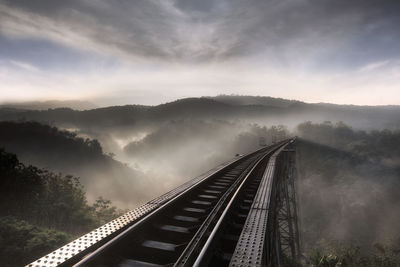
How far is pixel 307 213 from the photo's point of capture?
191 ft

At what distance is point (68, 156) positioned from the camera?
59719 millimetres

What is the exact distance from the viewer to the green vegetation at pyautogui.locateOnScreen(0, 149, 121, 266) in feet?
34.0

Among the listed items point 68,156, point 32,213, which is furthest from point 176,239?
point 68,156

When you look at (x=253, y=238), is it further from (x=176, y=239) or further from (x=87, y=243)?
(x=87, y=243)

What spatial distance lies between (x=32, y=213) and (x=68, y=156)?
1817 inches

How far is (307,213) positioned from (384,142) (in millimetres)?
52899

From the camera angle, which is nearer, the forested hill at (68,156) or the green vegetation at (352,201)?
the green vegetation at (352,201)

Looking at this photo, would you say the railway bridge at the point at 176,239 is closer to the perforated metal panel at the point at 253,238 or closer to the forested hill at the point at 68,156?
the perforated metal panel at the point at 253,238

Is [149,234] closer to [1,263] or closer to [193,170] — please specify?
[1,263]

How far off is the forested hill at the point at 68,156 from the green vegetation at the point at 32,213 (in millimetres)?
37200

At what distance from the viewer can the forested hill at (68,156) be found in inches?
2317

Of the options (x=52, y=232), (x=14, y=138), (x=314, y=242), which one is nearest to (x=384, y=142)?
(x=314, y=242)

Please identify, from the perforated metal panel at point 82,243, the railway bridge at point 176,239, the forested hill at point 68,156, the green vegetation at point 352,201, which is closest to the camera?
the perforated metal panel at point 82,243

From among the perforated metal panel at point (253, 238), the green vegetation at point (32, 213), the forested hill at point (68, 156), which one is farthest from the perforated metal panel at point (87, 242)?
the forested hill at point (68, 156)
